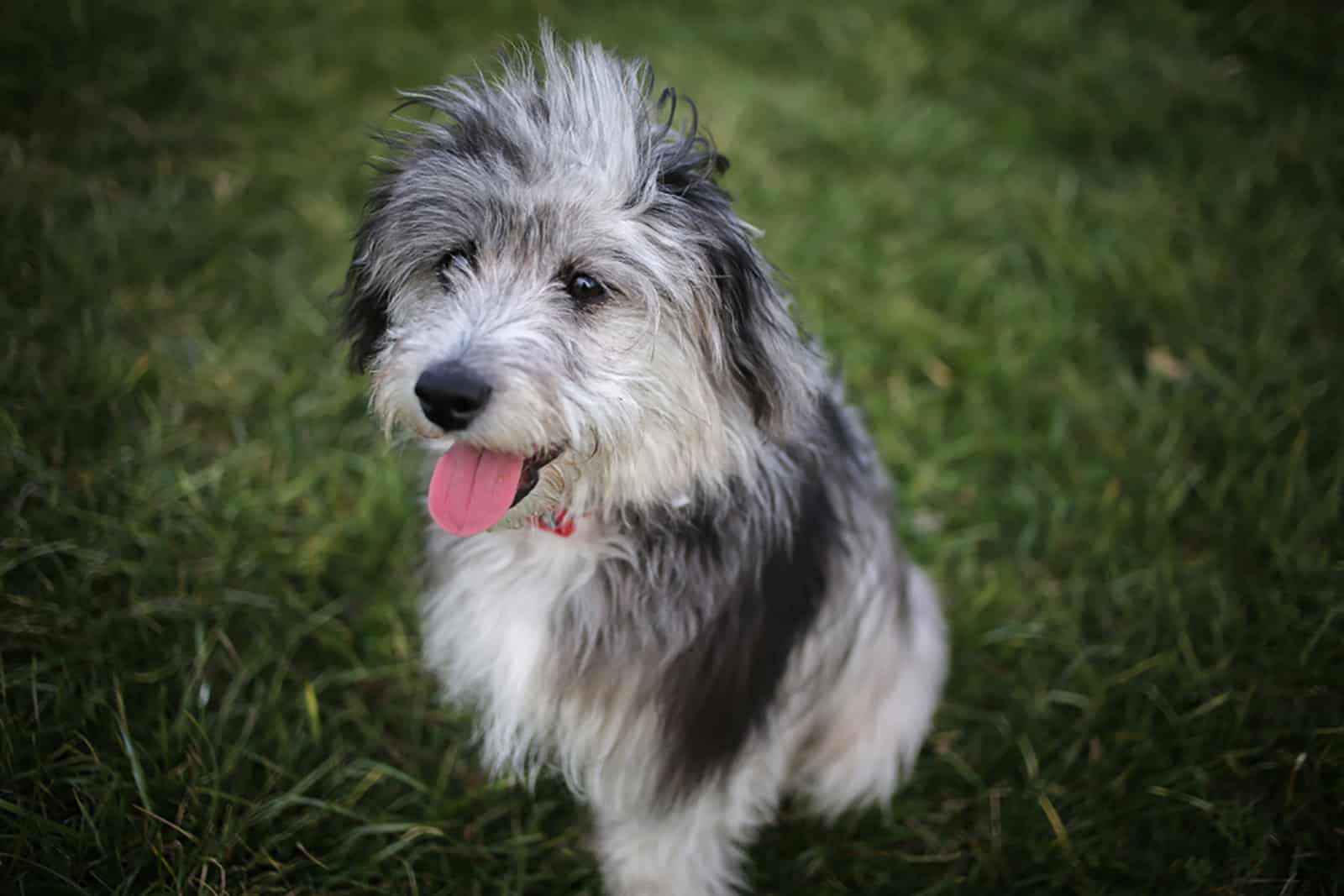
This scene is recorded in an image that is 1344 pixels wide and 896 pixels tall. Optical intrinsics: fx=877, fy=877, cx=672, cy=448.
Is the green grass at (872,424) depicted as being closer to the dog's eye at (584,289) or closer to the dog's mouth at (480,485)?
the dog's mouth at (480,485)

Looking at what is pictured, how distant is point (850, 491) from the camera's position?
2383 mm

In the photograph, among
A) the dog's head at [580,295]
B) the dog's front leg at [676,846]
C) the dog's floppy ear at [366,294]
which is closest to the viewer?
the dog's head at [580,295]

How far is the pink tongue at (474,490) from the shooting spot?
6.21 ft

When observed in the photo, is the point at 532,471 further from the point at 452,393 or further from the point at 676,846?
the point at 676,846

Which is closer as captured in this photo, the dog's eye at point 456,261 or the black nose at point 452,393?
the black nose at point 452,393

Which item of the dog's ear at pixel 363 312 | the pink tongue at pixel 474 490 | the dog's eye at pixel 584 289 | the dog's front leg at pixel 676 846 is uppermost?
the dog's eye at pixel 584 289

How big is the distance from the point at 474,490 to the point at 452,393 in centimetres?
27

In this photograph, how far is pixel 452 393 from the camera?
67.5 inches

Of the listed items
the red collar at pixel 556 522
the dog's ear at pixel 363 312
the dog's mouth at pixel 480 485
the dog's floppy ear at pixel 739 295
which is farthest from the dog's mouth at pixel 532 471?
the dog's ear at pixel 363 312

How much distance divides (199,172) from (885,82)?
13.7 ft

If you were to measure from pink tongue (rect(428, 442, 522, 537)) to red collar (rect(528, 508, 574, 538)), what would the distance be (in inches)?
7.1

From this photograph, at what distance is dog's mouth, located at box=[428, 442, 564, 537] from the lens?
189cm

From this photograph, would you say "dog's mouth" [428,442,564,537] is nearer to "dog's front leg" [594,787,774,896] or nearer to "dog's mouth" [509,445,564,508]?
"dog's mouth" [509,445,564,508]

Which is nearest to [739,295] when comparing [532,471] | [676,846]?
[532,471]
